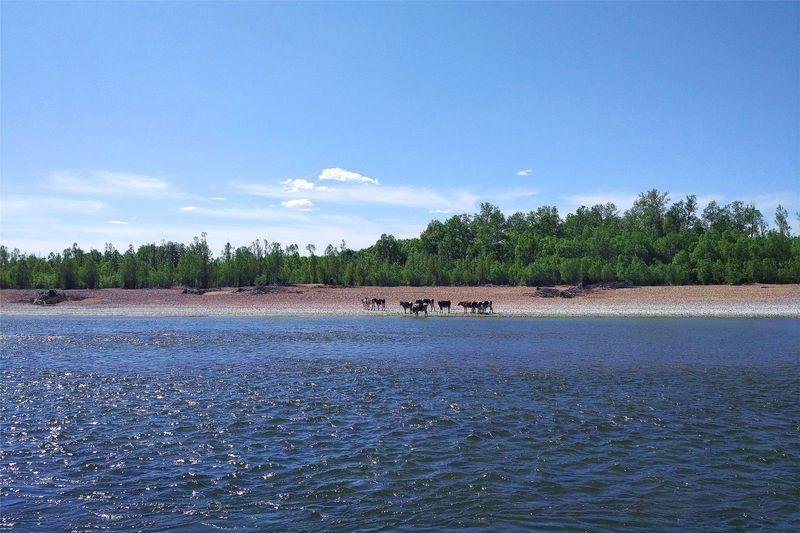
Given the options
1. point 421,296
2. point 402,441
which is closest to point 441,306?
point 421,296

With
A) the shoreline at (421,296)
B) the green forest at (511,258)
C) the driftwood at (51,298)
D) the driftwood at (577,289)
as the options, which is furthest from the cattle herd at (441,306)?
the driftwood at (51,298)

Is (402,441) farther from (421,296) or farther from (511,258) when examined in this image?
(511,258)

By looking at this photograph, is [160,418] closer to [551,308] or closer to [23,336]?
[23,336]

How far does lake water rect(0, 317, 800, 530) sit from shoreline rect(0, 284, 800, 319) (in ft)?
96.1

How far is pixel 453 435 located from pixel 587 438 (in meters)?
2.71

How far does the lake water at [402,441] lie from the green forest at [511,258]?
51417 mm

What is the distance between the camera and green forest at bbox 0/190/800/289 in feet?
240

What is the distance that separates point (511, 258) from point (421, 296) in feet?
123

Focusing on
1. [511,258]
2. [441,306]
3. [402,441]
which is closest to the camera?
[402,441]

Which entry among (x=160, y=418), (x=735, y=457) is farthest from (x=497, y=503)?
→ (x=160, y=418)

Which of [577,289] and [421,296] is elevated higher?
[577,289]

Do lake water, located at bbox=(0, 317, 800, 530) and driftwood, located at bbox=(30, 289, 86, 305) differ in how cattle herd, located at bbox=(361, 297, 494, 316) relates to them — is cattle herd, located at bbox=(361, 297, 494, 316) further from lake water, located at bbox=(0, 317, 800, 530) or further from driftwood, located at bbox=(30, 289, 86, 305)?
driftwood, located at bbox=(30, 289, 86, 305)

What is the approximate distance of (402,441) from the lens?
11.7 meters

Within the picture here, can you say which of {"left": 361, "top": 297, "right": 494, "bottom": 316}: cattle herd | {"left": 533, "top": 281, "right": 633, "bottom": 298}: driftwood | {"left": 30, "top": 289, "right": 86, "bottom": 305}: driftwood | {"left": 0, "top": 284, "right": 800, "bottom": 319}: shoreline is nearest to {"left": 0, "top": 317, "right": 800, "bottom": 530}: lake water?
{"left": 361, "top": 297, "right": 494, "bottom": 316}: cattle herd
